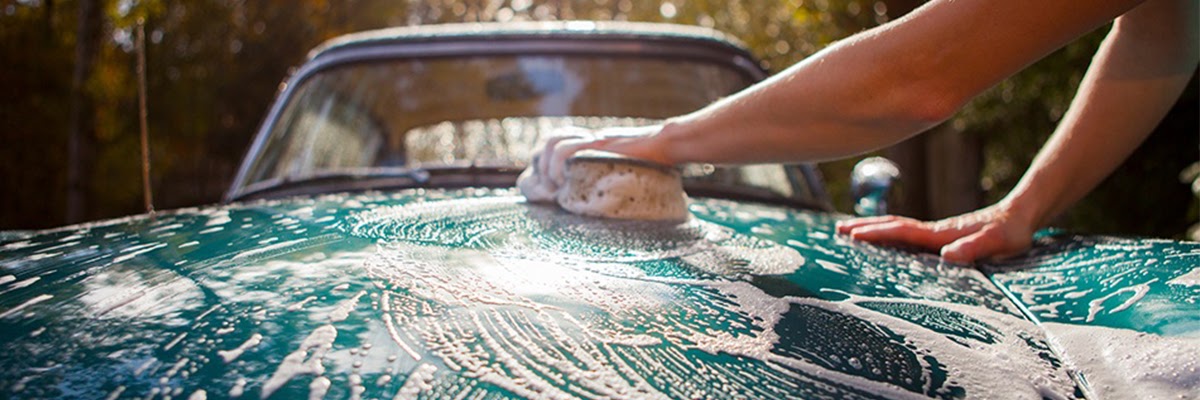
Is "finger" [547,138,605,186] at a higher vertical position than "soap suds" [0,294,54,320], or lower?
higher

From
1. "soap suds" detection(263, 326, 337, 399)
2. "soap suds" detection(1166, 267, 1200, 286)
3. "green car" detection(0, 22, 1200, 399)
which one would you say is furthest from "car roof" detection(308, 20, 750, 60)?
"soap suds" detection(263, 326, 337, 399)

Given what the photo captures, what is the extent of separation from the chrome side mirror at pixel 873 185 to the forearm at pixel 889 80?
1.31 meters

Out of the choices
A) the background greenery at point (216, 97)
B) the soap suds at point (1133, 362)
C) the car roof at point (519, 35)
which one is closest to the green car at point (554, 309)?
the soap suds at point (1133, 362)

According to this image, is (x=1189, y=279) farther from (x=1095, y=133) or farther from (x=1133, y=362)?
(x=1095, y=133)

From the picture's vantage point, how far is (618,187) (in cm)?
154

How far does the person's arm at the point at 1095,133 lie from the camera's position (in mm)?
1577

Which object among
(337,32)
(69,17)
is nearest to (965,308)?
(69,17)

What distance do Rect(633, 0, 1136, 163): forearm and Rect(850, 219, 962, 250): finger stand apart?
0.35 metres

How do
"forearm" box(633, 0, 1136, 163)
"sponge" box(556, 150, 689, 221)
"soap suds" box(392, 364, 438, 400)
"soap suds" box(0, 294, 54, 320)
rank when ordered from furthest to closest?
"sponge" box(556, 150, 689, 221) → "forearm" box(633, 0, 1136, 163) → "soap suds" box(0, 294, 54, 320) → "soap suds" box(392, 364, 438, 400)

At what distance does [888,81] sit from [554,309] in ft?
1.84

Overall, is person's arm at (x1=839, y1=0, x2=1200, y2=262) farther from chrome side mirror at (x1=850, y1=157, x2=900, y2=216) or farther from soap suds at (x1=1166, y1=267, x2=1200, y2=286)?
chrome side mirror at (x1=850, y1=157, x2=900, y2=216)

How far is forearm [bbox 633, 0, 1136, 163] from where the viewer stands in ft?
3.71

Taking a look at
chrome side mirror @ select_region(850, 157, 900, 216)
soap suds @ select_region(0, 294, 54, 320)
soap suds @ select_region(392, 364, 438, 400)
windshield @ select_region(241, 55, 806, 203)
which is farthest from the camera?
chrome side mirror @ select_region(850, 157, 900, 216)

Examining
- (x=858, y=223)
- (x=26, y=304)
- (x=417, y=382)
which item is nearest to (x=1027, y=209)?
(x=858, y=223)
